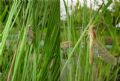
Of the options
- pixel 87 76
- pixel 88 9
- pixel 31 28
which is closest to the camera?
pixel 31 28

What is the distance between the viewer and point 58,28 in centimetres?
48

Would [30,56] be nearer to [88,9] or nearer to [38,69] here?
[38,69]

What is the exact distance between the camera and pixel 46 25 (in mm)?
493

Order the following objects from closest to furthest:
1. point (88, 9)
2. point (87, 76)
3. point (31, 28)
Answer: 1. point (31, 28)
2. point (87, 76)
3. point (88, 9)

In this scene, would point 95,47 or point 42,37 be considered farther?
point 42,37

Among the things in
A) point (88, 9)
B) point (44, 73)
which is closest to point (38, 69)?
point (44, 73)

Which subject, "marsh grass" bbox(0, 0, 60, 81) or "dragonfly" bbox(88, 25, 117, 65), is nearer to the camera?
"dragonfly" bbox(88, 25, 117, 65)

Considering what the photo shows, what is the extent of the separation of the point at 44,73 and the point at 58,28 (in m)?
0.08

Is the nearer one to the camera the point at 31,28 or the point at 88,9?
the point at 31,28

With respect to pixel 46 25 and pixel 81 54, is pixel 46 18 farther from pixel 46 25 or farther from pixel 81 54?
pixel 81 54

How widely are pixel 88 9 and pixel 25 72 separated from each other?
23cm

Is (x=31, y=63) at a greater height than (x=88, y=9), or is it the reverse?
(x=88, y=9)

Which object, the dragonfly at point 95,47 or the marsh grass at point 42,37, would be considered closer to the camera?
the dragonfly at point 95,47

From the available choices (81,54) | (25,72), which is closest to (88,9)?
(81,54)
